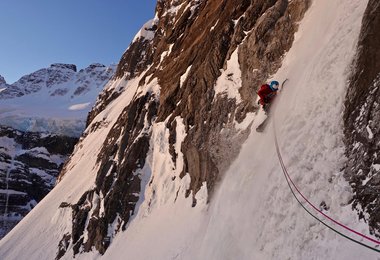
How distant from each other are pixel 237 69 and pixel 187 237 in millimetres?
7527

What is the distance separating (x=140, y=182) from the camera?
26672mm

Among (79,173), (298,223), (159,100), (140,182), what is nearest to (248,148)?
(298,223)

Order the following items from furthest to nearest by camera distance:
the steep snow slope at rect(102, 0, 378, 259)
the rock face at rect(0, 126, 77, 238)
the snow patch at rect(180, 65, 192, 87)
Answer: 1. the rock face at rect(0, 126, 77, 238)
2. the snow patch at rect(180, 65, 192, 87)
3. the steep snow slope at rect(102, 0, 378, 259)

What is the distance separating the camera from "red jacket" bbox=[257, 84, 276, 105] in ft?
49.5

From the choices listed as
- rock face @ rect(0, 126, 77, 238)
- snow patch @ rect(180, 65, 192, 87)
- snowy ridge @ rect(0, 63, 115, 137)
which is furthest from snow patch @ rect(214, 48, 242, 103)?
snowy ridge @ rect(0, 63, 115, 137)

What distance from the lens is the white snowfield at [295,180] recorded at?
31.9 ft

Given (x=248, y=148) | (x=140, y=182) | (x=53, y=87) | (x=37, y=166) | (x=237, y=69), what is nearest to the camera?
(x=248, y=148)

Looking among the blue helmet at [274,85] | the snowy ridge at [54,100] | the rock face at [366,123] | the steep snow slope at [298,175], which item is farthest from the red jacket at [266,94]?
the snowy ridge at [54,100]

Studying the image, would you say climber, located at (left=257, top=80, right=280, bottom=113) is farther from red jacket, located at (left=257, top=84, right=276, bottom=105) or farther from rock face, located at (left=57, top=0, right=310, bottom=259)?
rock face, located at (left=57, top=0, right=310, bottom=259)

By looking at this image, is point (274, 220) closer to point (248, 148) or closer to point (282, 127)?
point (282, 127)

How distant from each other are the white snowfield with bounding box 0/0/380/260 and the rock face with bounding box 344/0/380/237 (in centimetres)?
26

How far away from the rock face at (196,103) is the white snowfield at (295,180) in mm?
1195

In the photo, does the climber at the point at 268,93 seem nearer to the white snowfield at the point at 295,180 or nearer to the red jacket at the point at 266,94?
the red jacket at the point at 266,94

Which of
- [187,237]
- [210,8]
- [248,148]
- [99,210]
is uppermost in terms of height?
[210,8]
